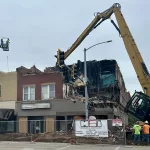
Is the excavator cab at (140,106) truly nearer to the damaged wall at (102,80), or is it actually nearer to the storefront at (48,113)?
the storefront at (48,113)

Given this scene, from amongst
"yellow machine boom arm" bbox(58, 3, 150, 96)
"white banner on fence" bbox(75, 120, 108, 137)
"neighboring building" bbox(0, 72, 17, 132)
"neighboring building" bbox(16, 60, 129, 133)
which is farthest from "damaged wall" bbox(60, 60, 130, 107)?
"white banner on fence" bbox(75, 120, 108, 137)

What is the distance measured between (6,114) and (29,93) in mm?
3697

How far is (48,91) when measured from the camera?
1662 inches

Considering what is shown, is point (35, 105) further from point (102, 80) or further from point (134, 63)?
point (134, 63)

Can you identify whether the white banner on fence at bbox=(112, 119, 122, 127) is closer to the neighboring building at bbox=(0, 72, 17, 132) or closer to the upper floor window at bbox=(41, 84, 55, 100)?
the upper floor window at bbox=(41, 84, 55, 100)

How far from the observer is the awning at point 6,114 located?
139 feet

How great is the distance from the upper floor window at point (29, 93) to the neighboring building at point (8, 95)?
127 centimetres

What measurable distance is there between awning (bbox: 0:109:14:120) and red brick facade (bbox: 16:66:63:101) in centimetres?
180

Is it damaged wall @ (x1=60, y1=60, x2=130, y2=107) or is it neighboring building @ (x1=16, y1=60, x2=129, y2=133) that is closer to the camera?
neighboring building @ (x1=16, y1=60, x2=129, y2=133)

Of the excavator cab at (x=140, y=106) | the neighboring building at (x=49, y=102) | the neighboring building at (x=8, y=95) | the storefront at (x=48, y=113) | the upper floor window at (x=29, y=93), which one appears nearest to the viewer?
the excavator cab at (x=140, y=106)

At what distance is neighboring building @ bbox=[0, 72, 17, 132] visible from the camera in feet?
140

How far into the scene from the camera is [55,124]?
3894cm

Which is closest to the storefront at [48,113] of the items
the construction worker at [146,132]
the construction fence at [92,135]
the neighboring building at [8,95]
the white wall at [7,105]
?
the white wall at [7,105]

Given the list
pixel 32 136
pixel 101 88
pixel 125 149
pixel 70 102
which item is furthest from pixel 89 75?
pixel 125 149
